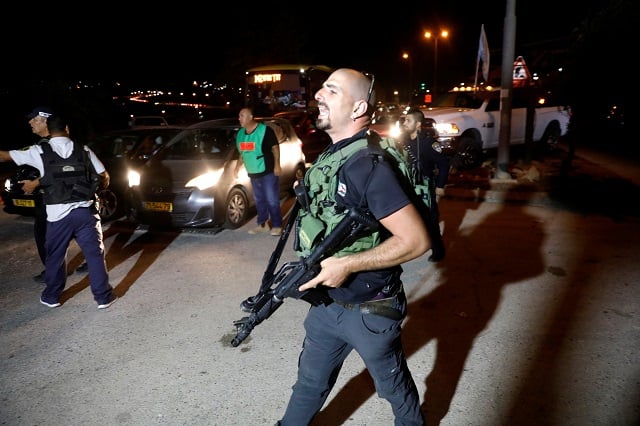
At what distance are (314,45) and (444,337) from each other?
152 feet

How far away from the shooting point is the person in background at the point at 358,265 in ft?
6.01

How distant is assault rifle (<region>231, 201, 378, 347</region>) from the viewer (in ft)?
6.08

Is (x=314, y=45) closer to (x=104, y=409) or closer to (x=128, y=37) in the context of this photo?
(x=128, y=37)

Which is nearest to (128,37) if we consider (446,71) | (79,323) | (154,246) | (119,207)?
(119,207)

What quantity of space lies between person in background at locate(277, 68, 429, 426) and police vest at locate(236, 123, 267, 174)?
4194 millimetres

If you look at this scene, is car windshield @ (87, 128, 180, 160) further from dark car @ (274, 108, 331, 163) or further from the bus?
the bus

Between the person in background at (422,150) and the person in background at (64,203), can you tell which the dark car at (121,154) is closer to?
the person in background at (64,203)

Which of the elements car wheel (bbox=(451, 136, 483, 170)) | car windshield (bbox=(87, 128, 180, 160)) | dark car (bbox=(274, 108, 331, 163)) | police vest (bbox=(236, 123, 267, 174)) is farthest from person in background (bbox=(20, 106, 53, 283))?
car wheel (bbox=(451, 136, 483, 170))

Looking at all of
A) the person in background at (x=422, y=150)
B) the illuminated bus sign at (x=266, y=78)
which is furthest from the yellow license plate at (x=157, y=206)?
the illuminated bus sign at (x=266, y=78)

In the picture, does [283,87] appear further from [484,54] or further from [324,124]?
[324,124]

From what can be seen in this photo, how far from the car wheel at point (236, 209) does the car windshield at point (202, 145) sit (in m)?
0.64

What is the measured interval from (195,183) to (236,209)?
2.56ft

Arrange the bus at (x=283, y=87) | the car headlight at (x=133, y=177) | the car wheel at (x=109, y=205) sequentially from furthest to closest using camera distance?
the bus at (x=283, y=87) → the car wheel at (x=109, y=205) → the car headlight at (x=133, y=177)

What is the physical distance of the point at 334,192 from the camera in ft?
6.50
